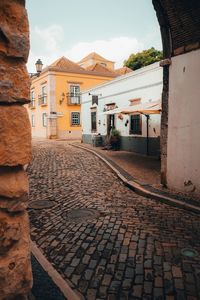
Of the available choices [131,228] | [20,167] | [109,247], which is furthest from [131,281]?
[20,167]

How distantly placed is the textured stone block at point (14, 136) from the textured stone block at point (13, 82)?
7cm

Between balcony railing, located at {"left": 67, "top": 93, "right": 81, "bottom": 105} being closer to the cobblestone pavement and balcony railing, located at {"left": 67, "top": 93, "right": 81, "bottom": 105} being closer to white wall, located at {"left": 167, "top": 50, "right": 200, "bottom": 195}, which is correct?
the cobblestone pavement

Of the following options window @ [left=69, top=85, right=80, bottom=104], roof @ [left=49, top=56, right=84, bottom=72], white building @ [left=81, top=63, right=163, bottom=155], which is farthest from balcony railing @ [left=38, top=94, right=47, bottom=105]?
white building @ [left=81, top=63, right=163, bottom=155]

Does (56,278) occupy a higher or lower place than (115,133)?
lower

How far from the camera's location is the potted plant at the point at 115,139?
17984mm

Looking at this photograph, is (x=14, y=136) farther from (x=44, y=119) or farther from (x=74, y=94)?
(x=44, y=119)

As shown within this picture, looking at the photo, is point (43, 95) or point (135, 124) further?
point (43, 95)

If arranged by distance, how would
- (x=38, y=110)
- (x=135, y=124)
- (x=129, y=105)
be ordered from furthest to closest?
(x=38, y=110) < (x=129, y=105) < (x=135, y=124)

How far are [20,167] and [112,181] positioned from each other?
778 centimetres

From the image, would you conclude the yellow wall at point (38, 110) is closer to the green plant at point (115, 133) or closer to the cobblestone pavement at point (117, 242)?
the green plant at point (115, 133)

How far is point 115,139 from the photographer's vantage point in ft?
58.9

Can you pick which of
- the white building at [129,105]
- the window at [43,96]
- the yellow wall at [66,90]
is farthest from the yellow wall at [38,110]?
the white building at [129,105]

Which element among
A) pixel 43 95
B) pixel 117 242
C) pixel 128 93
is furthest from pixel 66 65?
pixel 117 242

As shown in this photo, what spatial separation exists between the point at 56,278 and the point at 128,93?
48.6 ft
